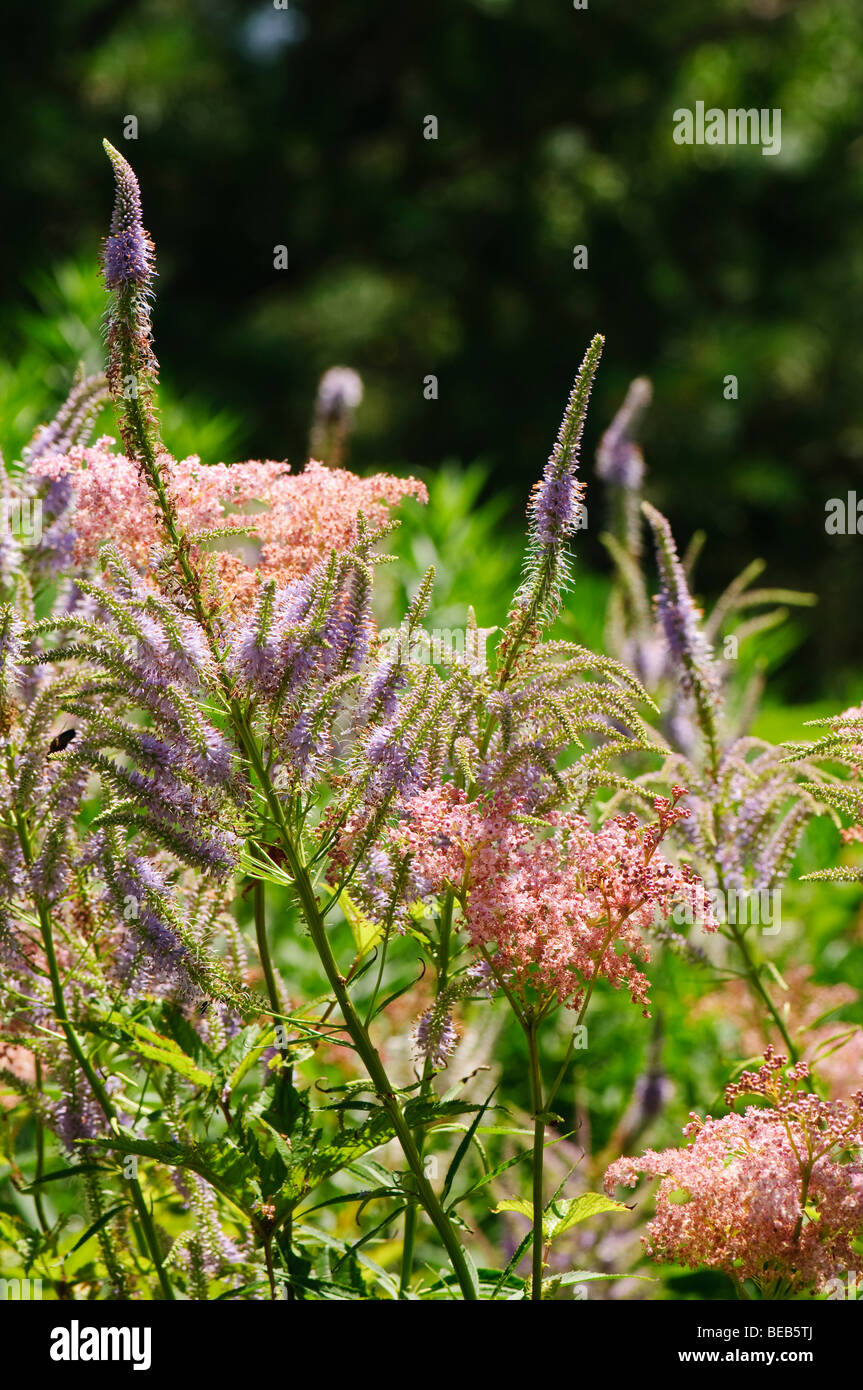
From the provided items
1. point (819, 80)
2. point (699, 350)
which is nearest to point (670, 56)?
point (819, 80)

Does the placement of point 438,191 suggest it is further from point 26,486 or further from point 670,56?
point 26,486

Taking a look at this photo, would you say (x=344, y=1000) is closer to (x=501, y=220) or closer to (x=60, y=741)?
(x=60, y=741)

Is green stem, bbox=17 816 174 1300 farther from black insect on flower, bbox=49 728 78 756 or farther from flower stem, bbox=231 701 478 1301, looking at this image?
flower stem, bbox=231 701 478 1301

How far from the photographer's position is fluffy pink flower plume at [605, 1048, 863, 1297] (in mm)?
1097

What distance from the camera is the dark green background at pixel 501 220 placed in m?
11.5

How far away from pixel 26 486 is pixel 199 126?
11744mm

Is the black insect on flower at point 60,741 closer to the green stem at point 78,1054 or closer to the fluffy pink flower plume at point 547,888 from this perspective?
the green stem at point 78,1054

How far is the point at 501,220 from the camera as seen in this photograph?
12.7 meters

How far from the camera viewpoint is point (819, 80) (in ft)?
44.9

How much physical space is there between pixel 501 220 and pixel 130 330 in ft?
40.1

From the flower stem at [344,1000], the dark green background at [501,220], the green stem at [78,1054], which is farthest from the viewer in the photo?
the dark green background at [501,220]

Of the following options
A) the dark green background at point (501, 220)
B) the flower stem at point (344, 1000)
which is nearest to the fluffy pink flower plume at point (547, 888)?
the flower stem at point (344, 1000)

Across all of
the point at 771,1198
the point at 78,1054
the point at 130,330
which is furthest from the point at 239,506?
the point at 771,1198

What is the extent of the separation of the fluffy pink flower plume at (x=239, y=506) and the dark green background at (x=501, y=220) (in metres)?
9.68
